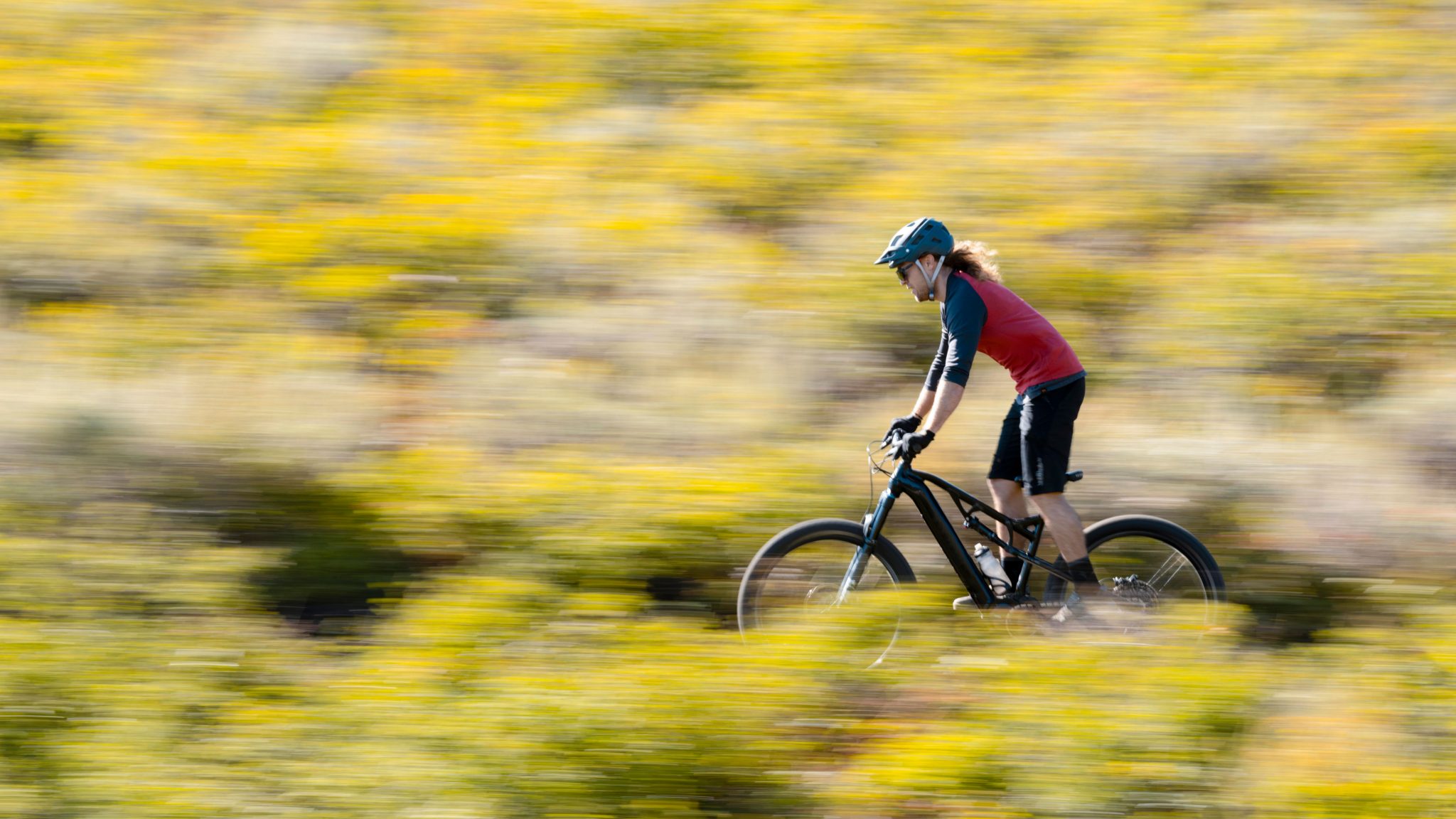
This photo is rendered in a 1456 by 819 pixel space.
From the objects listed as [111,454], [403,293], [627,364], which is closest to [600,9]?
[403,293]

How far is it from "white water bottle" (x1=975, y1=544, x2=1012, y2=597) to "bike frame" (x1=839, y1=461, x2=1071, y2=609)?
1.0 inches

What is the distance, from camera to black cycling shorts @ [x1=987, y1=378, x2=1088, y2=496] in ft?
17.5

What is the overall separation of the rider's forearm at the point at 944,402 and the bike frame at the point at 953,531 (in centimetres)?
24

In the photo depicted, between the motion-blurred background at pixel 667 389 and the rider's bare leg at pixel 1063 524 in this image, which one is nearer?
the motion-blurred background at pixel 667 389

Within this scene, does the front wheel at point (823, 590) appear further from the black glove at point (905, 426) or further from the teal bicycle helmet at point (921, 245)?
the teal bicycle helmet at point (921, 245)

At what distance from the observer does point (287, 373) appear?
6.93m

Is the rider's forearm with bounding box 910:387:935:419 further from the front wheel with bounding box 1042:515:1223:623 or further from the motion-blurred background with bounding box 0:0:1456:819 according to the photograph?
the front wheel with bounding box 1042:515:1223:623

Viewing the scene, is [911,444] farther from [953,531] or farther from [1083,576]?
[1083,576]

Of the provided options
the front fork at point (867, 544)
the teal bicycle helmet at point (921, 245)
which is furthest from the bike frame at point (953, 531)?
the teal bicycle helmet at point (921, 245)

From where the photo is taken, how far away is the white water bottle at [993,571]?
5496 mm

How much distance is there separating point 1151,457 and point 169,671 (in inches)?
186

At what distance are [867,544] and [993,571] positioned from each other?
0.60m

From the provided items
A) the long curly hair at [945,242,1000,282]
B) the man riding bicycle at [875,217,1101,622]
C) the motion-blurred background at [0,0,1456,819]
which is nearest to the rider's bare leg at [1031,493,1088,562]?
the man riding bicycle at [875,217,1101,622]

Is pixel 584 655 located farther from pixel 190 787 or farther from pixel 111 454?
pixel 111 454
